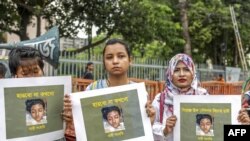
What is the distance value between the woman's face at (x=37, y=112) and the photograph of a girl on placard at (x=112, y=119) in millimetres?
364

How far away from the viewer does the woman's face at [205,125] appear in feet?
10.1

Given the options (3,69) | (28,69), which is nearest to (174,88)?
(28,69)

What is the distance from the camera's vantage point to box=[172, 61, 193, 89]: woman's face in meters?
3.37

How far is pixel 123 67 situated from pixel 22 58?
641 millimetres

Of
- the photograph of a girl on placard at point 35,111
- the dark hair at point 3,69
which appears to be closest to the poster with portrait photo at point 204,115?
the photograph of a girl on placard at point 35,111

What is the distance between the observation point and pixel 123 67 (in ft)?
9.93

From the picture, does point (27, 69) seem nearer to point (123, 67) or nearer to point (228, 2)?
point (123, 67)

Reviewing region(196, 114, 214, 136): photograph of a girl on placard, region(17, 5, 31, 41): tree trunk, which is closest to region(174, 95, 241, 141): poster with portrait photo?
region(196, 114, 214, 136): photograph of a girl on placard

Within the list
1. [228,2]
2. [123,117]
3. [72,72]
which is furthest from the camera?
[228,2]

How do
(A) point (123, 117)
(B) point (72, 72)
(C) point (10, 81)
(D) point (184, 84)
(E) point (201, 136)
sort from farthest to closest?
(B) point (72, 72), (D) point (184, 84), (E) point (201, 136), (A) point (123, 117), (C) point (10, 81)

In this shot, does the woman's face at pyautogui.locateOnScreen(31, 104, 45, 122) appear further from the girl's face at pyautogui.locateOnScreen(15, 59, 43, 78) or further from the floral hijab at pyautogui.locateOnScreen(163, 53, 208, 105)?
the floral hijab at pyautogui.locateOnScreen(163, 53, 208, 105)

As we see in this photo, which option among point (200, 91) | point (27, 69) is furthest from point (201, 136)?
point (27, 69)

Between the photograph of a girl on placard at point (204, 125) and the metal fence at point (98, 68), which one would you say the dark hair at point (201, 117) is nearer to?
the photograph of a girl on placard at point (204, 125)

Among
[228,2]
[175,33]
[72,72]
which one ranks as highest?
[228,2]
